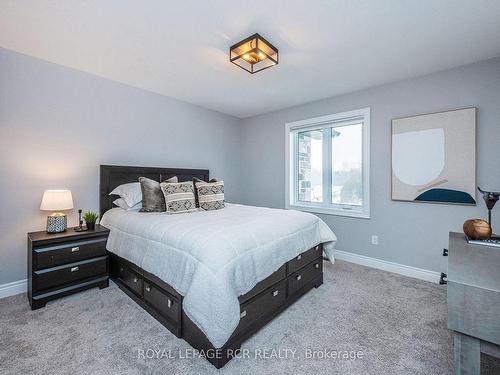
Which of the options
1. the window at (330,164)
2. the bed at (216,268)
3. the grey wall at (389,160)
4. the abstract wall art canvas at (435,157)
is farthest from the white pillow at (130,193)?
the abstract wall art canvas at (435,157)

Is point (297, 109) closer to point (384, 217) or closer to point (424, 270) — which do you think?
point (384, 217)

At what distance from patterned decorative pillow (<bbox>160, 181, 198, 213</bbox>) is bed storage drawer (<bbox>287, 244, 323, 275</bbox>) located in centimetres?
137

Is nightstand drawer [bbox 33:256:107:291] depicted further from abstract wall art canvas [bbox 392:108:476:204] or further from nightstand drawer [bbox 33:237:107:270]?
abstract wall art canvas [bbox 392:108:476:204]

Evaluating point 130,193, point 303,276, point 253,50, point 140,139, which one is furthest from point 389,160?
point 140,139

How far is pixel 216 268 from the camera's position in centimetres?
149

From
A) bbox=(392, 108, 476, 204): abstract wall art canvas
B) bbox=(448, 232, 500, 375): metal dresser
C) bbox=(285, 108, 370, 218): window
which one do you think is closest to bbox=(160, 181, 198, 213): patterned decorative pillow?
bbox=(285, 108, 370, 218): window

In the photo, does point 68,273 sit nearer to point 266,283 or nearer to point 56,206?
point 56,206

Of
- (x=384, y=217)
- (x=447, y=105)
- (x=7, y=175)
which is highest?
(x=447, y=105)

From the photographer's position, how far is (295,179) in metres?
4.16

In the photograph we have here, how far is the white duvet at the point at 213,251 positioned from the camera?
1.47 metres

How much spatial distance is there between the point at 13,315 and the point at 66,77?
2.48 m

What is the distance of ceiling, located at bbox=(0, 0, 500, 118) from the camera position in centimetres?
175

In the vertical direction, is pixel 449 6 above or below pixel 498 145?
above

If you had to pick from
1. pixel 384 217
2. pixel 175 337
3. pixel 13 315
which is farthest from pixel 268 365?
pixel 384 217
